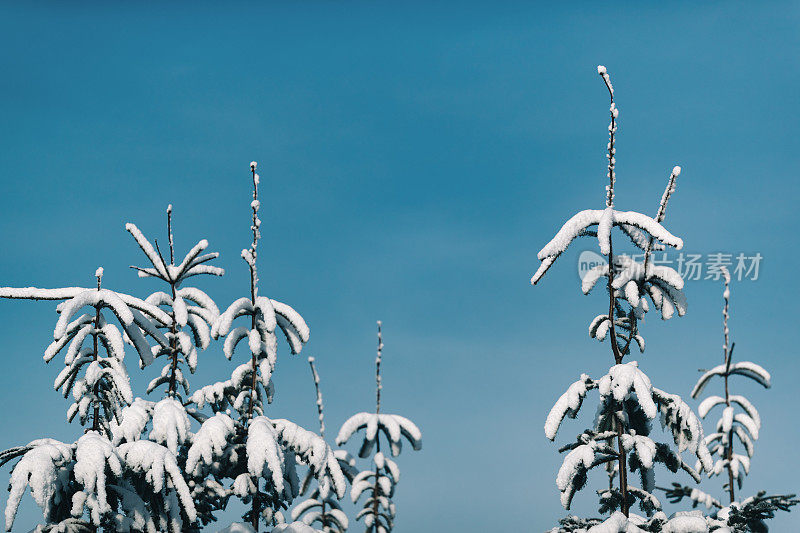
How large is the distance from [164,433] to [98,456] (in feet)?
4.97

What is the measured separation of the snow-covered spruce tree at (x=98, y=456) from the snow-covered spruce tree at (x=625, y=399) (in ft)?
14.4

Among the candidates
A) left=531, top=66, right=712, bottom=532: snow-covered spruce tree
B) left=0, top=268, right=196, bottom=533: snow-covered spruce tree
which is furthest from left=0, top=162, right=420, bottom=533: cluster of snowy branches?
left=531, top=66, right=712, bottom=532: snow-covered spruce tree

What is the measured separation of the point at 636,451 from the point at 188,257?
668cm

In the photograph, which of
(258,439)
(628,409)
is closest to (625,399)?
(628,409)

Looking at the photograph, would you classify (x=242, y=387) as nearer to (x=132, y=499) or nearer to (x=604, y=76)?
(x=132, y=499)

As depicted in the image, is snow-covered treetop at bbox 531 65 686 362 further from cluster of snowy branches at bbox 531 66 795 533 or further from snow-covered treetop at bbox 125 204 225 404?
snow-covered treetop at bbox 125 204 225 404

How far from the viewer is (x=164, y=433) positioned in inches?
380

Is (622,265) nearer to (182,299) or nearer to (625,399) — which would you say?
(625,399)

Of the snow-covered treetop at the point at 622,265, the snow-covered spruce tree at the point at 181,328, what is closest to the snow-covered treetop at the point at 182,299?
the snow-covered spruce tree at the point at 181,328

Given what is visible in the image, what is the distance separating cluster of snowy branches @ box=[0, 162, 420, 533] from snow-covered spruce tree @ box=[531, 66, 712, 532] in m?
3.44

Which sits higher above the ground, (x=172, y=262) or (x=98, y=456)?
(x=172, y=262)

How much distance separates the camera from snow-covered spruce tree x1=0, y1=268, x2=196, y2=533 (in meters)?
8.07

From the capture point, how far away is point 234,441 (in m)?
11.3

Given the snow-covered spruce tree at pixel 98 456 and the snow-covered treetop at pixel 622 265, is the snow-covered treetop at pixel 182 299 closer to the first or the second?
the snow-covered spruce tree at pixel 98 456
